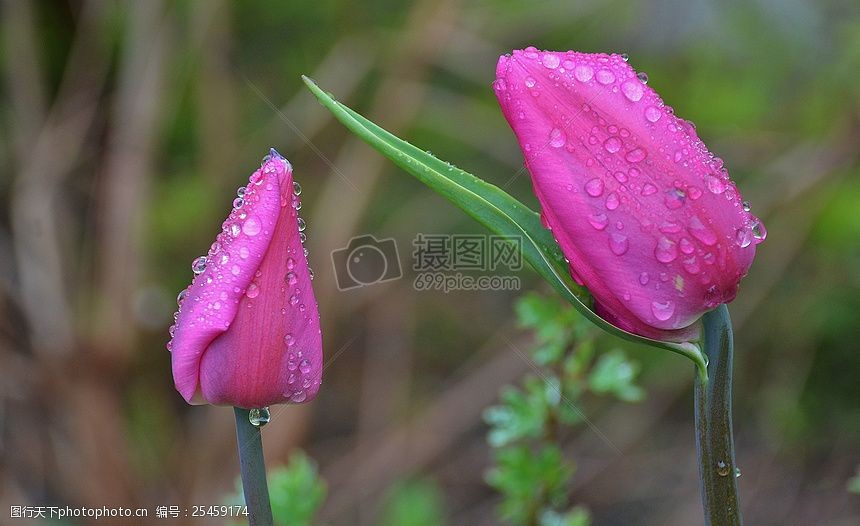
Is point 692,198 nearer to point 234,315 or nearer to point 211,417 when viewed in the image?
point 234,315

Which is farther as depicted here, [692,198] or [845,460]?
[845,460]

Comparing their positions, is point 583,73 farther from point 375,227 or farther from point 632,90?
point 375,227

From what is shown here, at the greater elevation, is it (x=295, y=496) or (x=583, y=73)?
(x=583, y=73)

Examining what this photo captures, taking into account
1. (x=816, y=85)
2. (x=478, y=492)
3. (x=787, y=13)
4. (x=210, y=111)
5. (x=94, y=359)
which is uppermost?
(x=210, y=111)

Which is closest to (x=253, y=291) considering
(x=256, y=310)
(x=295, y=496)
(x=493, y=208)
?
(x=256, y=310)

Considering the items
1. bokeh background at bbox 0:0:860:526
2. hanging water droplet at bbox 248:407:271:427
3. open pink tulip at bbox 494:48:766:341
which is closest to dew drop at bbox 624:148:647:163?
open pink tulip at bbox 494:48:766:341

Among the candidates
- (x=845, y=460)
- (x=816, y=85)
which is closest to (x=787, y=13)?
(x=816, y=85)

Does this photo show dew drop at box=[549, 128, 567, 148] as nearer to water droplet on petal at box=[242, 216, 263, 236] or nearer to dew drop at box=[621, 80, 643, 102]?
dew drop at box=[621, 80, 643, 102]
